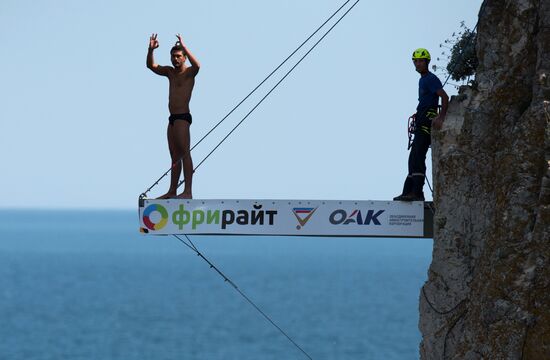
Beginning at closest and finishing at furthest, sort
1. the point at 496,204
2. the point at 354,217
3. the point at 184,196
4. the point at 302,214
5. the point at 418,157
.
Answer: the point at 496,204 < the point at 418,157 < the point at 354,217 < the point at 302,214 < the point at 184,196

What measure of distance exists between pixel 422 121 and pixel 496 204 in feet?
10.8

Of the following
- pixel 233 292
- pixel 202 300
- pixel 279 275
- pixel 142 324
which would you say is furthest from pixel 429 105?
pixel 279 275

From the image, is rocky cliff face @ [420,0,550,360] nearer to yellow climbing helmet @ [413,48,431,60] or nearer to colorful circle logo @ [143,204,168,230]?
yellow climbing helmet @ [413,48,431,60]

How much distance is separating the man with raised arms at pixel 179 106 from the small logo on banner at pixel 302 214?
189cm

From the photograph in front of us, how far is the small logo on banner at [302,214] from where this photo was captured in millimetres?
19484

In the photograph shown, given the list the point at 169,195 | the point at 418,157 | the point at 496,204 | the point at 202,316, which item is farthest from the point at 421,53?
the point at 202,316

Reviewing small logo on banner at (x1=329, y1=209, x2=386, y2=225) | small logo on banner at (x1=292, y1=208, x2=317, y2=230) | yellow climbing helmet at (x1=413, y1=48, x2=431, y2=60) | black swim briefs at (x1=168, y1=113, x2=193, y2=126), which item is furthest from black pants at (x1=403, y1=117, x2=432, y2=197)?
black swim briefs at (x1=168, y1=113, x2=193, y2=126)

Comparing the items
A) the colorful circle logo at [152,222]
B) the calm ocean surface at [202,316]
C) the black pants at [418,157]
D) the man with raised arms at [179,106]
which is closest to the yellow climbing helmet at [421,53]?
the black pants at [418,157]

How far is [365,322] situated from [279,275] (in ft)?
208

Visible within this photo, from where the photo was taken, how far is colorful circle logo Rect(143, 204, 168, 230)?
1992 centimetres

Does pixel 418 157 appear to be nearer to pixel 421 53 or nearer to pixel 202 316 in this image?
pixel 421 53

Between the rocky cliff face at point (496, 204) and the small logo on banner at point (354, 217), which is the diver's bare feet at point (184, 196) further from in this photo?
the rocky cliff face at point (496, 204)

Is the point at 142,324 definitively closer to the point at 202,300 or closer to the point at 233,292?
the point at 202,300

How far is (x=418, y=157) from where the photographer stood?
1925 centimetres
